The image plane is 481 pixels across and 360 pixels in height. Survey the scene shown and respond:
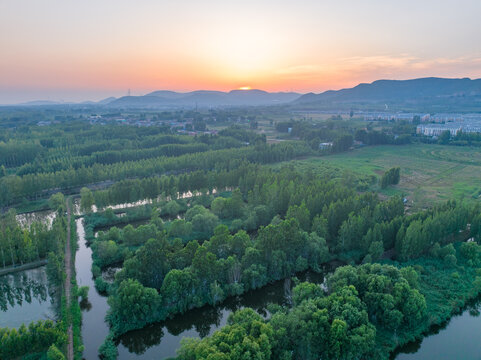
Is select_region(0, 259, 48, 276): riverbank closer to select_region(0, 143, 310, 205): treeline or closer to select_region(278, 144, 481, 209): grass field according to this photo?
select_region(0, 143, 310, 205): treeline

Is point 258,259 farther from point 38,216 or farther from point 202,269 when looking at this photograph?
point 38,216

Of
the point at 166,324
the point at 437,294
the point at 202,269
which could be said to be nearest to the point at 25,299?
the point at 166,324

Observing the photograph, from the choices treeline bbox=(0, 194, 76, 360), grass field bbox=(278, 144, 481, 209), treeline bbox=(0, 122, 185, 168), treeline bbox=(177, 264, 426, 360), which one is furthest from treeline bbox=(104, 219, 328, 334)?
treeline bbox=(0, 122, 185, 168)

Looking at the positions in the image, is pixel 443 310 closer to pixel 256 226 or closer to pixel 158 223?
pixel 256 226

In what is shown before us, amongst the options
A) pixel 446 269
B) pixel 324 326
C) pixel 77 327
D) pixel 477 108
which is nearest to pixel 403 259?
pixel 446 269

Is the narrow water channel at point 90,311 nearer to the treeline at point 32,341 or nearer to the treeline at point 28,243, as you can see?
the treeline at point 32,341

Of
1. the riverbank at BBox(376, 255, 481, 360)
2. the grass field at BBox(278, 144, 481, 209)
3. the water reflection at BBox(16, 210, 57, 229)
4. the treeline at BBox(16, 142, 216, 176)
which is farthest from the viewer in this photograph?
the treeline at BBox(16, 142, 216, 176)
